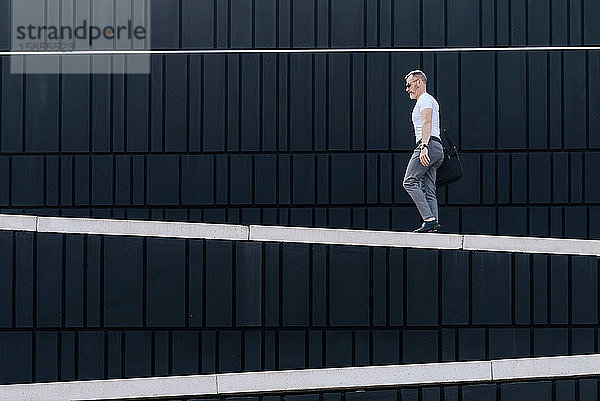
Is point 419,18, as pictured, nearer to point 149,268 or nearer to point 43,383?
point 149,268

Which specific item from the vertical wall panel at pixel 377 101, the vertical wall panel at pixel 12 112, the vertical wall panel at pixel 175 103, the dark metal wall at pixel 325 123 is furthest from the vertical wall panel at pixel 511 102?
the vertical wall panel at pixel 12 112

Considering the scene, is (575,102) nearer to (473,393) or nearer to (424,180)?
(424,180)

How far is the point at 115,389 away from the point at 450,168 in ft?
12.0

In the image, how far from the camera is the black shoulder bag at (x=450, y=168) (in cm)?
764

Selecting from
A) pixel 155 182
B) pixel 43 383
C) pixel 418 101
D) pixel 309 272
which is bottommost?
pixel 43 383

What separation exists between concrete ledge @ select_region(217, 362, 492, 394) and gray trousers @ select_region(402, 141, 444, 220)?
139 cm

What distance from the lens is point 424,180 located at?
304 inches

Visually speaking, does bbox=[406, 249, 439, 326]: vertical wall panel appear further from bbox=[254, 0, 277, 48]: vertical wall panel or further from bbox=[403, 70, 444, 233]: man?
bbox=[254, 0, 277, 48]: vertical wall panel

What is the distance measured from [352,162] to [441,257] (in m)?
1.32

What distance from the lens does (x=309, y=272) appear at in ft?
24.2

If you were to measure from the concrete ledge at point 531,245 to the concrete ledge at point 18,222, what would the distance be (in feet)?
13.1

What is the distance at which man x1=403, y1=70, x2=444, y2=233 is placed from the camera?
7.52m

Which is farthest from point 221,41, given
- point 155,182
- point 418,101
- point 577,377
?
point 577,377

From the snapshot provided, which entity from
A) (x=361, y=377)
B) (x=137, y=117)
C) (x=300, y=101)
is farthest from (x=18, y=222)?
(x=361, y=377)
